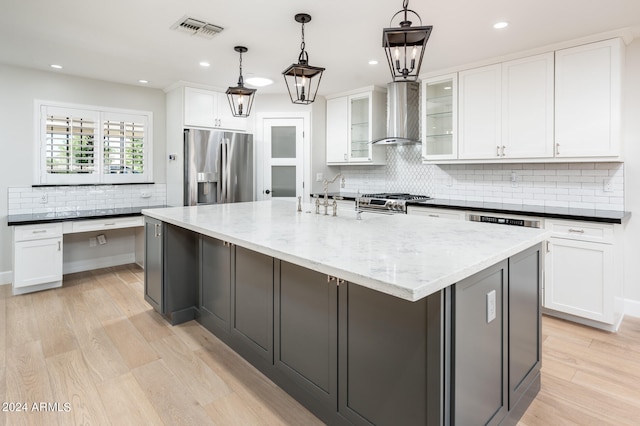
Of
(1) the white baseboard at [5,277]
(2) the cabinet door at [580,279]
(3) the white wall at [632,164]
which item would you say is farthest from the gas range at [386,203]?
(1) the white baseboard at [5,277]

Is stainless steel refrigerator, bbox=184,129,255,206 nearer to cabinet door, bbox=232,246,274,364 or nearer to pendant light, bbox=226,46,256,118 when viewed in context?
pendant light, bbox=226,46,256,118

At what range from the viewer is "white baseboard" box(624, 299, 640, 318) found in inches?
131

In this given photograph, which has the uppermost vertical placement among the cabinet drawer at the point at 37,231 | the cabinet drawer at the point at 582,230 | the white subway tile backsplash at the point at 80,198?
the white subway tile backsplash at the point at 80,198

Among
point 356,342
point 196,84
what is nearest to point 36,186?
point 196,84

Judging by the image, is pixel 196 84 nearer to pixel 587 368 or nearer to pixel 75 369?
pixel 75 369

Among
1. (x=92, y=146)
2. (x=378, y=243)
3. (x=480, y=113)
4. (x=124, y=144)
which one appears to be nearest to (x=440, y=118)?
(x=480, y=113)

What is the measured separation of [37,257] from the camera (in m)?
3.87

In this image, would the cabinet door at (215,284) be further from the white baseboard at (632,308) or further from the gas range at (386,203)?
the white baseboard at (632,308)

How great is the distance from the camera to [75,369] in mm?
2381

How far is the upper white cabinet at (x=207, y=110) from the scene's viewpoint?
485 cm

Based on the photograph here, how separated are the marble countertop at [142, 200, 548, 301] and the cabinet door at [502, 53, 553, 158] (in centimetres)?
175

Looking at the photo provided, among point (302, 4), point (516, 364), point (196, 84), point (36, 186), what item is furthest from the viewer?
point (196, 84)

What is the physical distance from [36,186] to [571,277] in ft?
18.8

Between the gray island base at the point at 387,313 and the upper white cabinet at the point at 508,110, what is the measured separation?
1.78m
